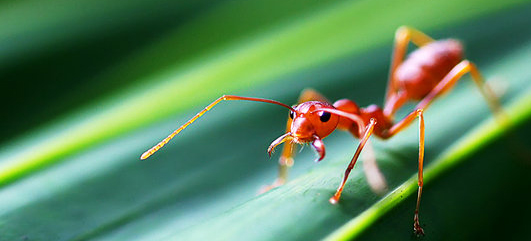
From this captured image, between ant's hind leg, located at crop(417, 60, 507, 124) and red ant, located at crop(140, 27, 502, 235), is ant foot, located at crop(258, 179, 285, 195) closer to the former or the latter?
red ant, located at crop(140, 27, 502, 235)

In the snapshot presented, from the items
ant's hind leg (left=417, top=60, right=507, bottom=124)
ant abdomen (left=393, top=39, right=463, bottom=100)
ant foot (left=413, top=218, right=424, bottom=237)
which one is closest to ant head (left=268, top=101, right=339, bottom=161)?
ant foot (left=413, top=218, right=424, bottom=237)

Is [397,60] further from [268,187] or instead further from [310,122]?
[268,187]

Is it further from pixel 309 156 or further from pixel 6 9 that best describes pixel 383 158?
pixel 6 9

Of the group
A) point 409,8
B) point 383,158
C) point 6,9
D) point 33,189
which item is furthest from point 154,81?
point 409,8

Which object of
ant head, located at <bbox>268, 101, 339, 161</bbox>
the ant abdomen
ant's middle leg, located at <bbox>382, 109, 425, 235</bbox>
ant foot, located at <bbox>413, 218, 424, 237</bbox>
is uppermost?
the ant abdomen

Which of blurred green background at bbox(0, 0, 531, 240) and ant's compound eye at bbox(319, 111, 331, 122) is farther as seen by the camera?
ant's compound eye at bbox(319, 111, 331, 122)
